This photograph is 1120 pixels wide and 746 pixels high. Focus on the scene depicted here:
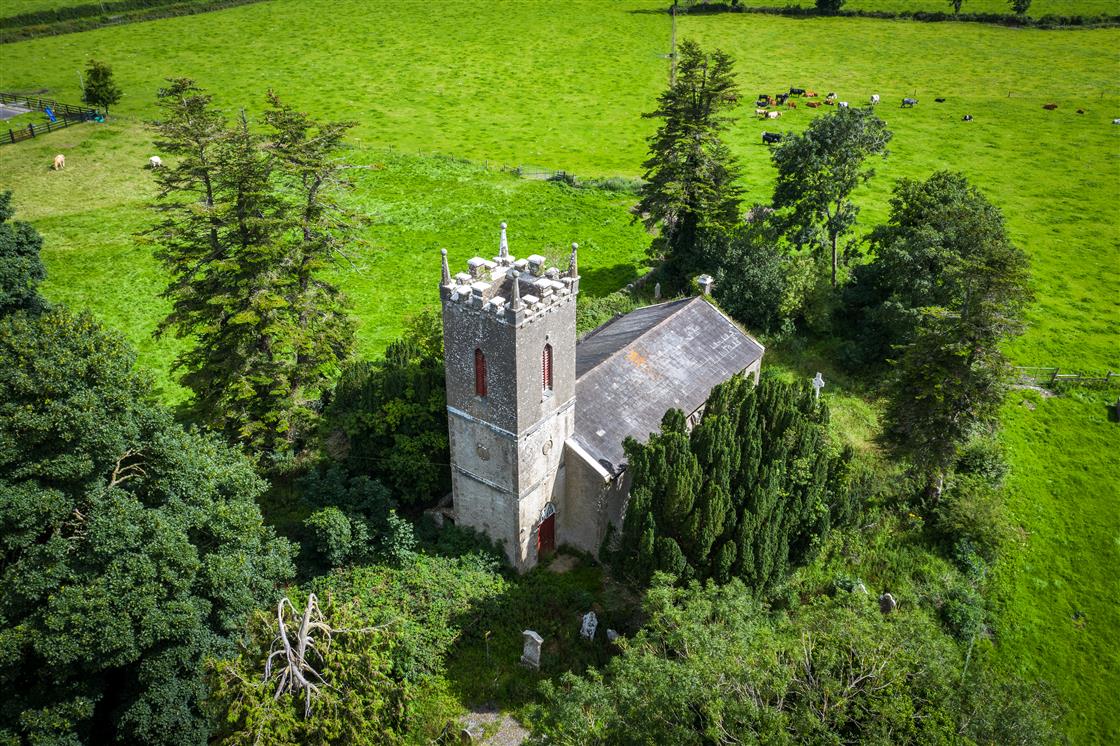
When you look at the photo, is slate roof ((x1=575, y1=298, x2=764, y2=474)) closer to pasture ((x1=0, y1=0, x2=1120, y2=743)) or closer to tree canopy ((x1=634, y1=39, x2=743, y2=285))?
tree canopy ((x1=634, y1=39, x2=743, y2=285))

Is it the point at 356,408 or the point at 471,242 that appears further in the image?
the point at 471,242

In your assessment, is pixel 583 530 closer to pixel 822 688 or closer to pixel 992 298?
pixel 822 688

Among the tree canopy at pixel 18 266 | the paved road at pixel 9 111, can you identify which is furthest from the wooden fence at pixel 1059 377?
the paved road at pixel 9 111

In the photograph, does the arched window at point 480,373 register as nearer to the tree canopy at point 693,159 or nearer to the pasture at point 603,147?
the pasture at point 603,147

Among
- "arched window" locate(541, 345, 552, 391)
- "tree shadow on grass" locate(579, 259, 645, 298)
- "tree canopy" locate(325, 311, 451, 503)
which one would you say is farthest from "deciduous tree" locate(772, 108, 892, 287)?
"arched window" locate(541, 345, 552, 391)

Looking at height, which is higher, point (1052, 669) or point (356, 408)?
point (356, 408)

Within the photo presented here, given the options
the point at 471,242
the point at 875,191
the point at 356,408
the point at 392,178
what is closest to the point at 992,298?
the point at 356,408
